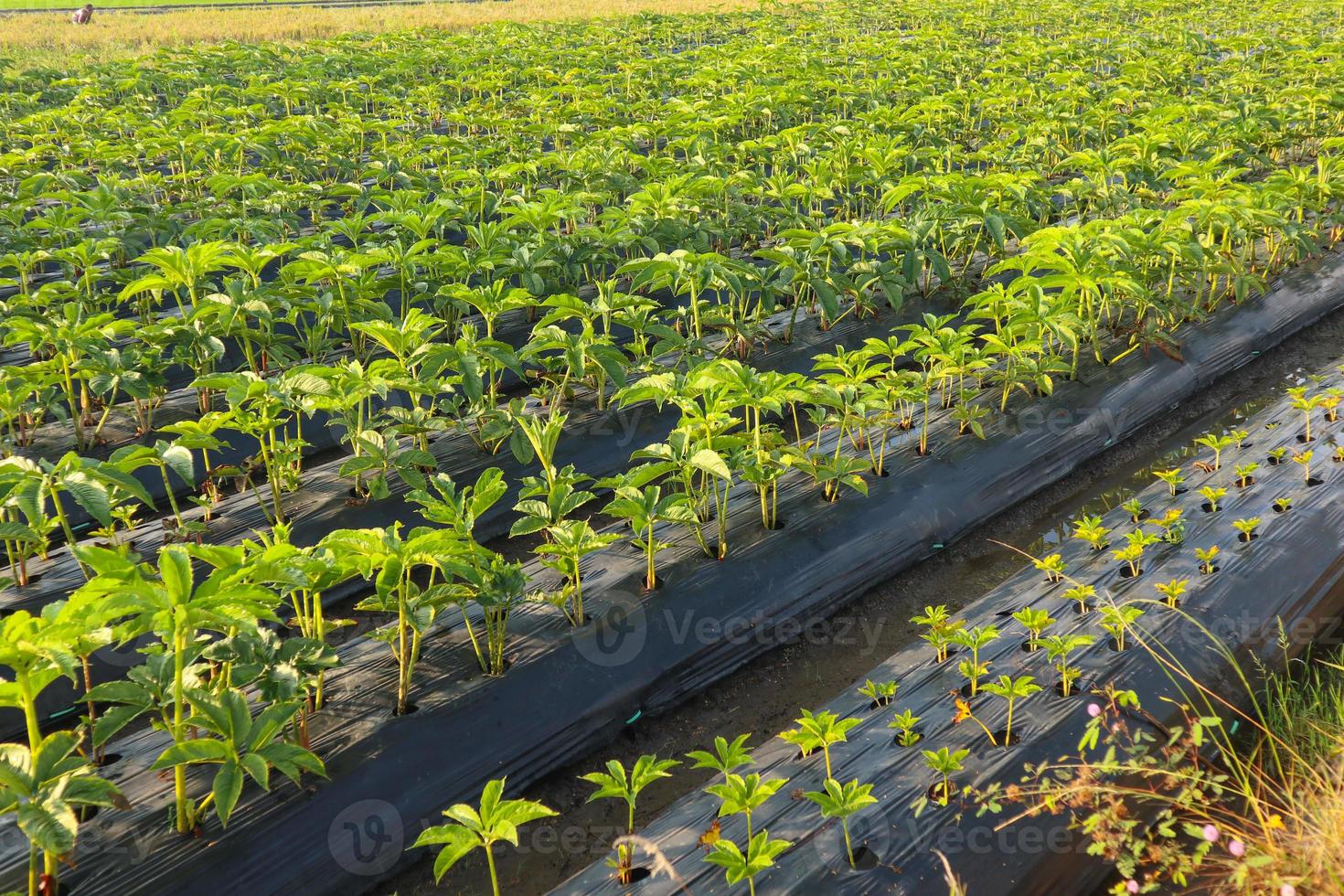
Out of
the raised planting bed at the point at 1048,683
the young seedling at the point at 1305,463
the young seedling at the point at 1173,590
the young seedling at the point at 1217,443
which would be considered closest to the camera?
the raised planting bed at the point at 1048,683

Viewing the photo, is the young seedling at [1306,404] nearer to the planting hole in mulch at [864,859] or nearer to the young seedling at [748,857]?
the planting hole in mulch at [864,859]

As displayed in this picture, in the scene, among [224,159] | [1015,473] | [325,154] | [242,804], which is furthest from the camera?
[224,159]

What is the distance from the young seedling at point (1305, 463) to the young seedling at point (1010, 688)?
5.68 feet

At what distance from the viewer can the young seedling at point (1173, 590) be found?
2.99 metres

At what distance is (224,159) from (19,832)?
700cm

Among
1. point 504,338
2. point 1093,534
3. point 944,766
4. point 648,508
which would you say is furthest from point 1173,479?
point 504,338

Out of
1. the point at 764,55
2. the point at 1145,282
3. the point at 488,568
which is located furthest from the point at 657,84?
the point at 488,568

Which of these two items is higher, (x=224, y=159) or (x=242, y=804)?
(x=224, y=159)

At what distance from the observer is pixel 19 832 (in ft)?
7.70

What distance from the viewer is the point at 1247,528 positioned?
3287 mm

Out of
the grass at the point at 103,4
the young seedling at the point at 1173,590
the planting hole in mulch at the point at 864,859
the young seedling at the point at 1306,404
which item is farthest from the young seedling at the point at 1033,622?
the grass at the point at 103,4

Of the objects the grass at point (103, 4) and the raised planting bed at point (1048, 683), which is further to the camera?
the grass at point (103, 4)

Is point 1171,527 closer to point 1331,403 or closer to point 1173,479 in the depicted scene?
point 1173,479

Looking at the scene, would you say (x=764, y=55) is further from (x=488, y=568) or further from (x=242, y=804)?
(x=242, y=804)
